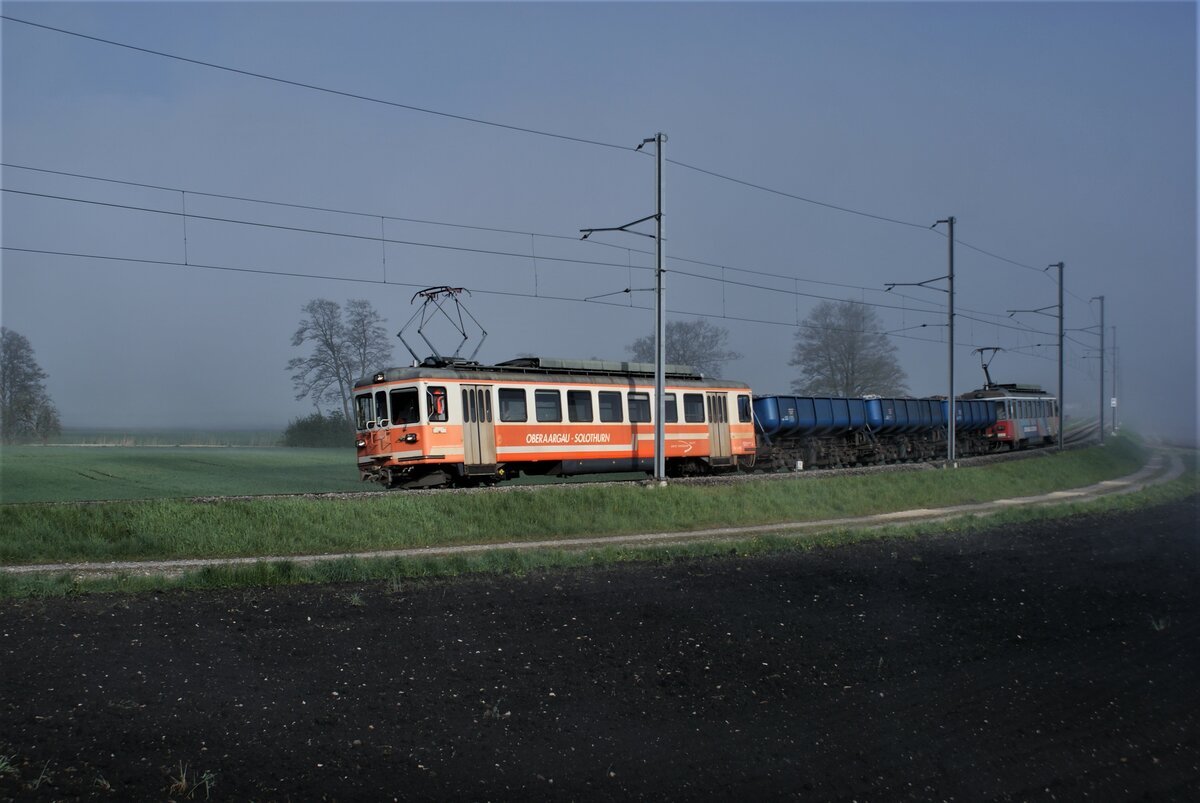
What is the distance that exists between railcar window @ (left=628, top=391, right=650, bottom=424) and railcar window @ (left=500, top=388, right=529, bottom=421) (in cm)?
363

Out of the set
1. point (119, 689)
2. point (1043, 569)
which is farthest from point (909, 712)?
point (1043, 569)

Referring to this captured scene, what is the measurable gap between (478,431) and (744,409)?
10673 mm

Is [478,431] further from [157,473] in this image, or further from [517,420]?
[157,473]

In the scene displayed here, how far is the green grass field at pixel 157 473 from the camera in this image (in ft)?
74.4

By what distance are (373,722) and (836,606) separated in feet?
17.9

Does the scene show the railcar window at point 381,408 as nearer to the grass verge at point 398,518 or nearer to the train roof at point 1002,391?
the grass verge at point 398,518

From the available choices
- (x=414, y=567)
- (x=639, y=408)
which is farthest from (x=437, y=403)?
(x=414, y=567)

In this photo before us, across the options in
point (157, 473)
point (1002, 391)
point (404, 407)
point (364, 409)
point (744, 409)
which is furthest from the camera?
point (1002, 391)

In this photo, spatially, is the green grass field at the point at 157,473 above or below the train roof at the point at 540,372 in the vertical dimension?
below

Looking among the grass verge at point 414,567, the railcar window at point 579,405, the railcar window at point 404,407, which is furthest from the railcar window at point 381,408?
the grass verge at point 414,567

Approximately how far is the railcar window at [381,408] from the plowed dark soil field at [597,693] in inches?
433

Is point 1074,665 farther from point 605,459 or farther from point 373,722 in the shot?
point 605,459

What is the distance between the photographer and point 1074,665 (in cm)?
770

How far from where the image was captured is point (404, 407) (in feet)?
65.9
